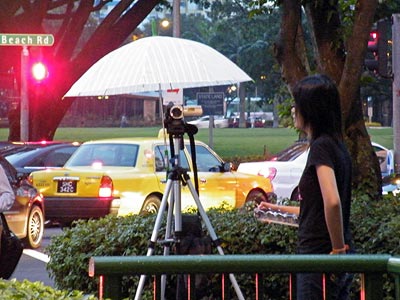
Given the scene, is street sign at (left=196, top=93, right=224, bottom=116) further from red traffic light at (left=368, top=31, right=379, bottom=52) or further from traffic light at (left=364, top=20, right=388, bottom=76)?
traffic light at (left=364, top=20, right=388, bottom=76)

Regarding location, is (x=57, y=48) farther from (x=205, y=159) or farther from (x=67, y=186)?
(x=67, y=186)

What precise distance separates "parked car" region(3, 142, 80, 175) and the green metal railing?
14.3 m

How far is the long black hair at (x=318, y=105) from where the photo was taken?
5539 millimetres

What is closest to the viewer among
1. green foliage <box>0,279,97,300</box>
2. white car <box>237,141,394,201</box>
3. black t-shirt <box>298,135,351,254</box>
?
green foliage <box>0,279,97,300</box>

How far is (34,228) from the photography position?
52.4ft

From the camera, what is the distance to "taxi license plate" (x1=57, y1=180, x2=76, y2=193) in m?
16.7

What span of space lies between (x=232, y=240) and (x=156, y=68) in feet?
4.88

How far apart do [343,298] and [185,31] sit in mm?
84611

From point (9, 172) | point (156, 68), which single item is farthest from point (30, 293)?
point (9, 172)

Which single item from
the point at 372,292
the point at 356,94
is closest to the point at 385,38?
the point at 356,94

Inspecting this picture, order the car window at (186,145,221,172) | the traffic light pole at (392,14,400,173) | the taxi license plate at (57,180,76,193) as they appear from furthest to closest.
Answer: the car window at (186,145,221,172) < the taxi license plate at (57,180,76,193) < the traffic light pole at (392,14,400,173)

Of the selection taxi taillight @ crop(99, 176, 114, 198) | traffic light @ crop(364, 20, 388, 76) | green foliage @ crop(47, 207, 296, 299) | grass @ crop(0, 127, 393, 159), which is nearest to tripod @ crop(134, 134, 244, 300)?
green foliage @ crop(47, 207, 296, 299)

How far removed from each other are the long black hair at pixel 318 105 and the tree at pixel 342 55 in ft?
13.8

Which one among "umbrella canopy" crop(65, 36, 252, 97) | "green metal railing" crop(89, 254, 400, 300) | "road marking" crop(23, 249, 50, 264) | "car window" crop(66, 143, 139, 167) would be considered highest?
"umbrella canopy" crop(65, 36, 252, 97)
